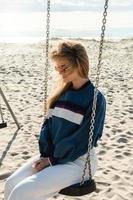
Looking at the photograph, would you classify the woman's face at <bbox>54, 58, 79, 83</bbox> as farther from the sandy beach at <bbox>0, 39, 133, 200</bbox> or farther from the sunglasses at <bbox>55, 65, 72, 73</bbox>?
the sandy beach at <bbox>0, 39, 133, 200</bbox>

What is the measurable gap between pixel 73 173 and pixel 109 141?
3094 mm

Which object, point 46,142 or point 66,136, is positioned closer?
point 66,136

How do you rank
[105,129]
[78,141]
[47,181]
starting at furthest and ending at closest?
1. [105,129]
2. [78,141]
3. [47,181]

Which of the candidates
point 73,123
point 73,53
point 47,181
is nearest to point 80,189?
point 47,181

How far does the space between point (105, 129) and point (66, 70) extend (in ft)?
12.2

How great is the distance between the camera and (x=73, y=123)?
315 centimetres

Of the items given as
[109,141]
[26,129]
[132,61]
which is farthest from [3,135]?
[132,61]

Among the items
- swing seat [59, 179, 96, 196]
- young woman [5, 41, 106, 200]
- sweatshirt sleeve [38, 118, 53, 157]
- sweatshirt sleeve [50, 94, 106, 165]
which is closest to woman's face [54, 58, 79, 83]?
young woman [5, 41, 106, 200]

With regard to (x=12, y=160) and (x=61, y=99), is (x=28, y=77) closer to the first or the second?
(x=12, y=160)

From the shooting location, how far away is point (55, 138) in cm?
322

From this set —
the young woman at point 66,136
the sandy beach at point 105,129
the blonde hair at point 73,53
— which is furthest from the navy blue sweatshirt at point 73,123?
the sandy beach at point 105,129

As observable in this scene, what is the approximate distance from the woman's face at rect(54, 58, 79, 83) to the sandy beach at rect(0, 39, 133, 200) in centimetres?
45

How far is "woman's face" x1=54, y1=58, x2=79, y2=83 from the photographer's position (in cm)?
312

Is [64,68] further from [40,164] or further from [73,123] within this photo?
[40,164]
